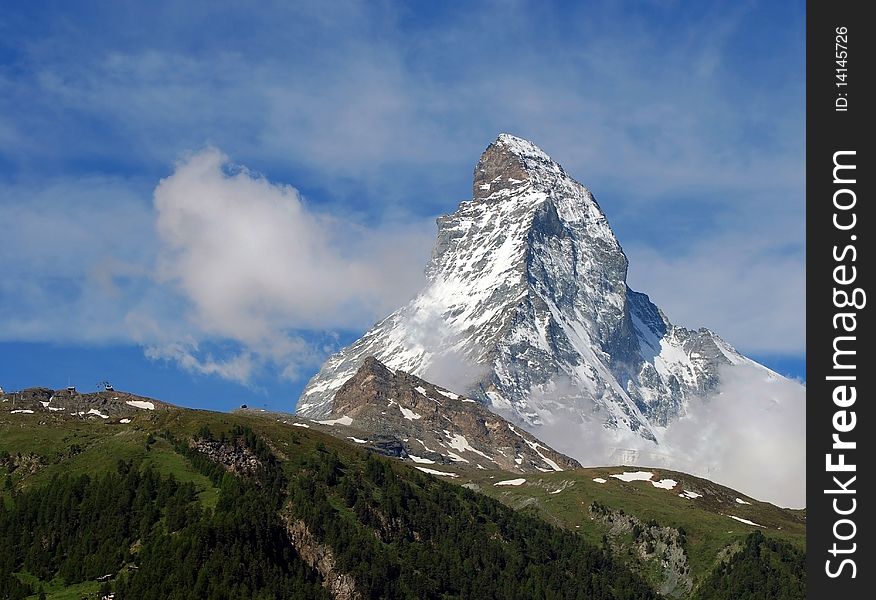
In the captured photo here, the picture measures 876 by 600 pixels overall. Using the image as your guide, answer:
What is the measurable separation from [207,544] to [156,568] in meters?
10.5
